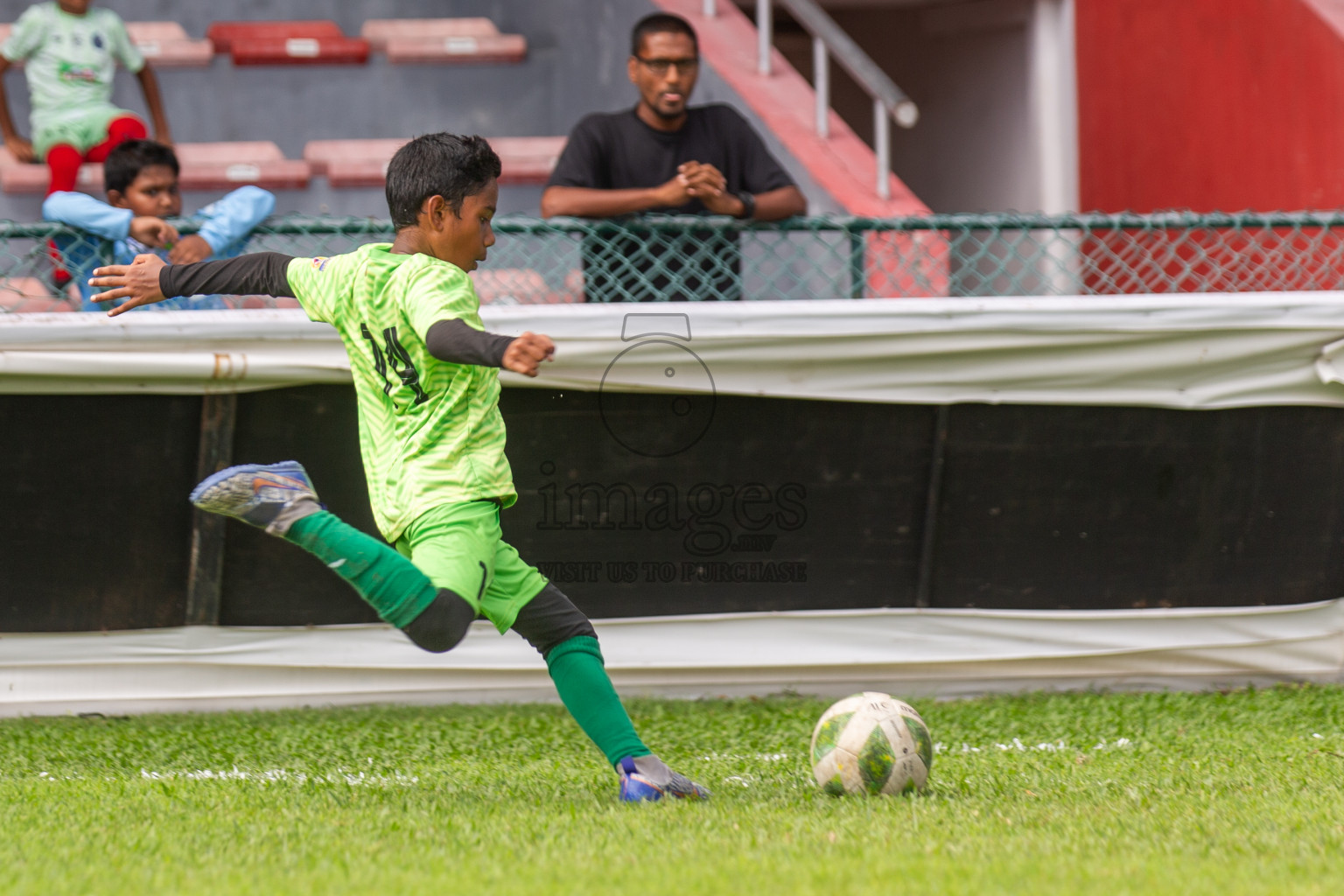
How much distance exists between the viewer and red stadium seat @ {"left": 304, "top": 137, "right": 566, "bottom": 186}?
27.2 ft

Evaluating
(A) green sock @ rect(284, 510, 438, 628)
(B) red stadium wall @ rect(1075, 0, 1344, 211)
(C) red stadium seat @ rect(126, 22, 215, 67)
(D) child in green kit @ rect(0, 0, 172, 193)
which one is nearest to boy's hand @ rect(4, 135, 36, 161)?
(D) child in green kit @ rect(0, 0, 172, 193)

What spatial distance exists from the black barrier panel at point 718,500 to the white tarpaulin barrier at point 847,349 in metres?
0.15

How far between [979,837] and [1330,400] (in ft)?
10.6

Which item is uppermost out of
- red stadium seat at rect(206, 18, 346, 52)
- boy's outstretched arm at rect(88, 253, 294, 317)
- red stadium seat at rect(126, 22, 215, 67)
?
red stadium seat at rect(206, 18, 346, 52)

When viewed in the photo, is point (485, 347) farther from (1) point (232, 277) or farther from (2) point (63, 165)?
(2) point (63, 165)

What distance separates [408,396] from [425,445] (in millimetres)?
135

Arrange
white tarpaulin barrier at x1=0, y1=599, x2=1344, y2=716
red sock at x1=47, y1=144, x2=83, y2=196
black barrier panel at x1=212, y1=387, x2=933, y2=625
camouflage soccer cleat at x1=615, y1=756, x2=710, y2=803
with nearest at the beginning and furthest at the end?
camouflage soccer cleat at x1=615, y1=756, x2=710, y2=803, black barrier panel at x1=212, y1=387, x2=933, y2=625, white tarpaulin barrier at x1=0, y1=599, x2=1344, y2=716, red sock at x1=47, y1=144, x2=83, y2=196

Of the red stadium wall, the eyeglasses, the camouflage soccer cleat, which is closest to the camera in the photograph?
the camouflage soccer cleat

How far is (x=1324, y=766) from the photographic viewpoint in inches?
170

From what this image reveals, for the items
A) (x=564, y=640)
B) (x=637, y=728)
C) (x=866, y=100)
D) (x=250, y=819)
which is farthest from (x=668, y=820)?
(x=866, y=100)

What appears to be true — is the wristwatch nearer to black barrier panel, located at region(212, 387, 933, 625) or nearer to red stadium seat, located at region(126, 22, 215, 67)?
black barrier panel, located at region(212, 387, 933, 625)

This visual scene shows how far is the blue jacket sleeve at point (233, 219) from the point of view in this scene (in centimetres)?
512

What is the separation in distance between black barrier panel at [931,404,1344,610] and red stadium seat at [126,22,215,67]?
613cm

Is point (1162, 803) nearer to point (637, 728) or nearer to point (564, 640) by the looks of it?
point (564, 640)
